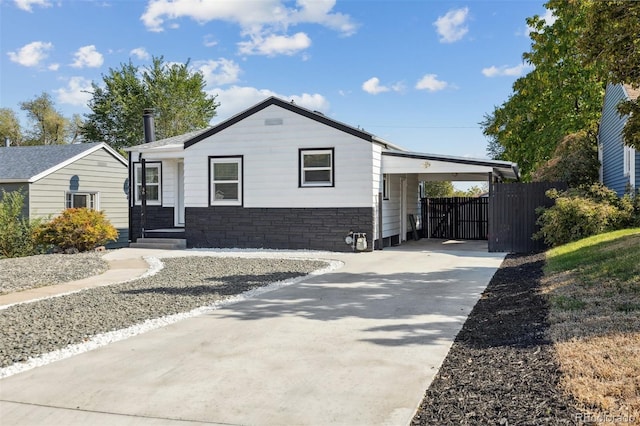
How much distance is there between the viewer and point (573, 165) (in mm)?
17391

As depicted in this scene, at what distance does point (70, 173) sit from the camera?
20359mm

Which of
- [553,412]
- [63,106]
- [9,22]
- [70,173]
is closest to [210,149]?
[70,173]

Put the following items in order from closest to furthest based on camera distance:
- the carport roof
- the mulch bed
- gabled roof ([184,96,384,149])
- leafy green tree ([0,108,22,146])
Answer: the mulch bed < the carport roof < gabled roof ([184,96,384,149]) < leafy green tree ([0,108,22,146])

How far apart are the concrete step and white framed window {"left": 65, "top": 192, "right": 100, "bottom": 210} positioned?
5298 millimetres

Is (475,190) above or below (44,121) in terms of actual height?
below

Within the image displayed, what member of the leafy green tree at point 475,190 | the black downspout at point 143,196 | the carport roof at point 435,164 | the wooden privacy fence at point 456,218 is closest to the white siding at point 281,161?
the carport roof at point 435,164

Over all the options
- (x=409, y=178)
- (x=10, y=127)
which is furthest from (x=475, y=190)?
(x=10, y=127)

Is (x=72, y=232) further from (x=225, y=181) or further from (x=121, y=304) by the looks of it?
(x=121, y=304)

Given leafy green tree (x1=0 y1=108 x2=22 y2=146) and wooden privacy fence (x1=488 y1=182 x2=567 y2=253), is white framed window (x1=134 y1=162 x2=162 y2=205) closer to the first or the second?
wooden privacy fence (x1=488 y1=182 x2=567 y2=253)

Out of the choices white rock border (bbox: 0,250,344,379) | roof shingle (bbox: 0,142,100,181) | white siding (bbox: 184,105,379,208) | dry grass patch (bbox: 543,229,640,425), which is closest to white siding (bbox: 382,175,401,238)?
white siding (bbox: 184,105,379,208)

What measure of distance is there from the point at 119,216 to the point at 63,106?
27.0 metres

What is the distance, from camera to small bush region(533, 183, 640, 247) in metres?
12.3

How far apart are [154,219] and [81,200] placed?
17.3 ft

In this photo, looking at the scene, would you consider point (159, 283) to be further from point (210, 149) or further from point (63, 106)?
point (63, 106)
